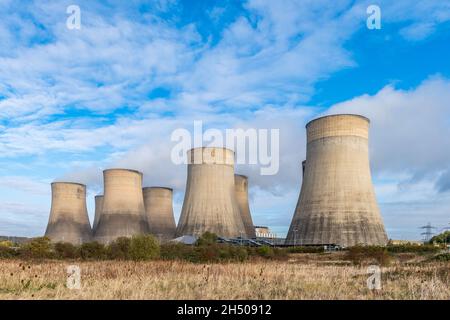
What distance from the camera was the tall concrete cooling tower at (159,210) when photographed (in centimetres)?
3928

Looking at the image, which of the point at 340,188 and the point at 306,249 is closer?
the point at 340,188

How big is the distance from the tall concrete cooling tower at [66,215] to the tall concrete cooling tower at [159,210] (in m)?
5.44

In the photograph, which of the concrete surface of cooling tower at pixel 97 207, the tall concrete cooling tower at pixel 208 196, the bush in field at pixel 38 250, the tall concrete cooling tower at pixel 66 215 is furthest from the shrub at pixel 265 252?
the concrete surface of cooling tower at pixel 97 207

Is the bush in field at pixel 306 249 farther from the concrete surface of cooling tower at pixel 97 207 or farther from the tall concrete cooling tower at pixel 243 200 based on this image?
the concrete surface of cooling tower at pixel 97 207

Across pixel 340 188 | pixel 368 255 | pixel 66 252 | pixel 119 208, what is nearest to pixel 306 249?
pixel 340 188

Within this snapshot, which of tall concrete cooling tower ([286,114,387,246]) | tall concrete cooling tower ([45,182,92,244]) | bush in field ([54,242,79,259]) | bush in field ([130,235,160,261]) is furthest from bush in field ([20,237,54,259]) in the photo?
tall concrete cooling tower ([45,182,92,244])

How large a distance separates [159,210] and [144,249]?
995 inches

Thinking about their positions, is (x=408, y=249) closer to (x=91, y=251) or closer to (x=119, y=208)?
(x=91, y=251)

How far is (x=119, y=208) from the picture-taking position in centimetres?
3338

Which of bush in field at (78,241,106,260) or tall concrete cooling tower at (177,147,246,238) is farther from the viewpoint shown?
tall concrete cooling tower at (177,147,246,238)

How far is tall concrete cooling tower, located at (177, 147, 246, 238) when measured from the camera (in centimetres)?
3050

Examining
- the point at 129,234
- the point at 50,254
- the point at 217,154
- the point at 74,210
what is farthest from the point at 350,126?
the point at 74,210

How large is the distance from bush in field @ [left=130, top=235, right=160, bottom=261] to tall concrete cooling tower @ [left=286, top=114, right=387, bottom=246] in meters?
11.1

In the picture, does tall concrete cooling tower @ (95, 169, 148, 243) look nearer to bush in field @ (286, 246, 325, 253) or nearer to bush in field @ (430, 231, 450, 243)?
bush in field @ (286, 246, 325, 253)
